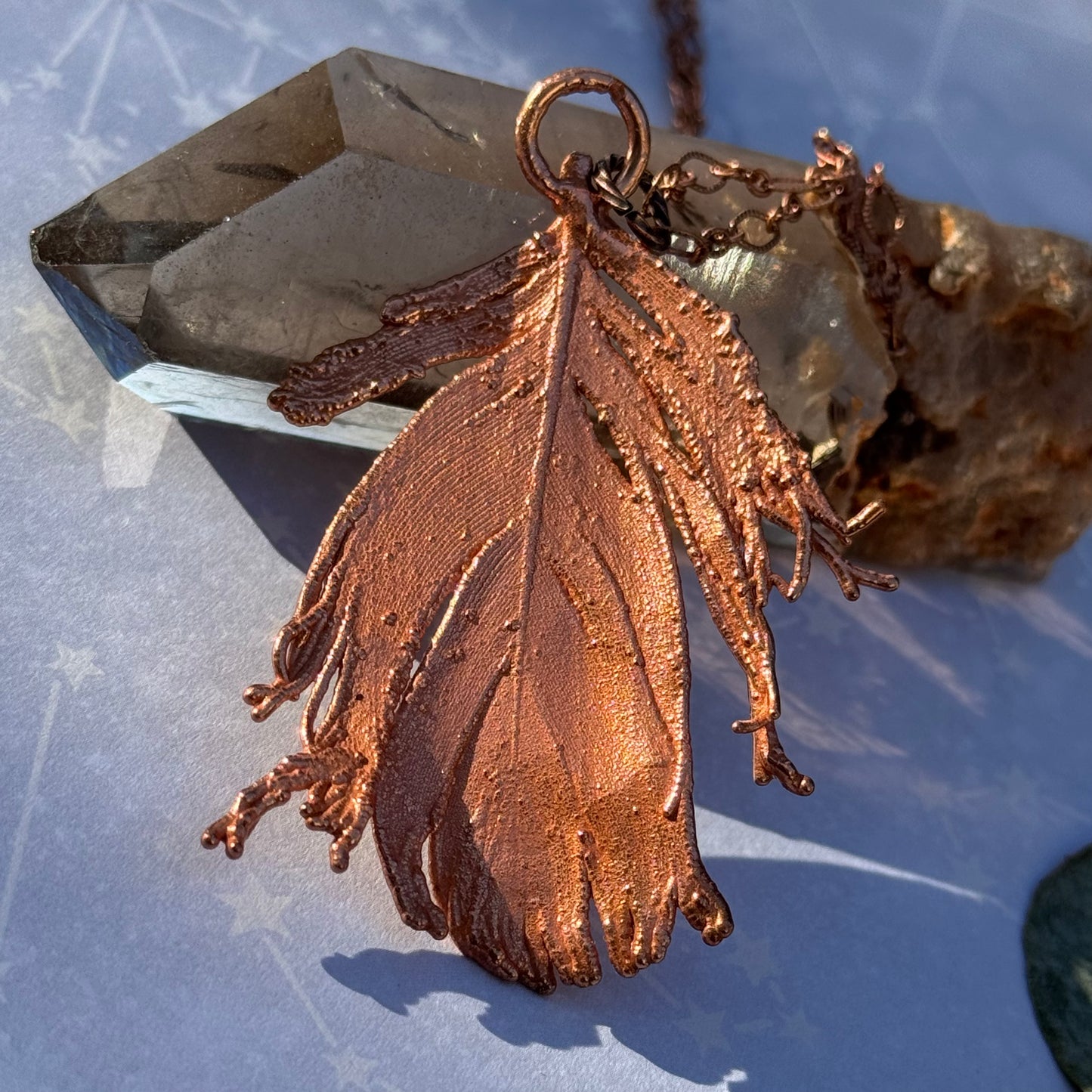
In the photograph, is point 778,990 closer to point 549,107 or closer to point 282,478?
point 282,478

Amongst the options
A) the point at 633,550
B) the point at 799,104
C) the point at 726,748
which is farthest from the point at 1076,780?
the point at 799,104

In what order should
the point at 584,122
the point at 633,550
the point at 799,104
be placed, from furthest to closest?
the point at 799,104
the point at 584,122
the point at 633,550

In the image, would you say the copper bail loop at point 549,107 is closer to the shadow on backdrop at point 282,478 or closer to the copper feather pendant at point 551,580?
the copper feather pendant at point 551,580

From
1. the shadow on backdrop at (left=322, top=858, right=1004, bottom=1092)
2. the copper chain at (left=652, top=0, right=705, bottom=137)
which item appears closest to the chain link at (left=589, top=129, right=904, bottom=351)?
the copper chain at (left=652, top=0, right=705, bottom=137)

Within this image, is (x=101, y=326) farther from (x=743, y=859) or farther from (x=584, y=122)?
(x=743, y=859)

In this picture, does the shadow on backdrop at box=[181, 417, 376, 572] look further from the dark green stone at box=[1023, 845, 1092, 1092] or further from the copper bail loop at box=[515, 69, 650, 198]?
the dark green stone at box=[1023, 845, 1092, 1092]

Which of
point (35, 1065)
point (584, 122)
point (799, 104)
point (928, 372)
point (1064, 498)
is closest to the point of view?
point (35, 1065)
